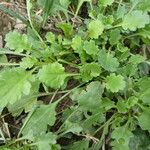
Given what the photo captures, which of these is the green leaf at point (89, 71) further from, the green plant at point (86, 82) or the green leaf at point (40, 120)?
the green leaf at point (40, 120)

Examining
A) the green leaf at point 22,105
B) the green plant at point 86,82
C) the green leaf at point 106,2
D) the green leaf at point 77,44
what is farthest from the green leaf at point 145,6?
the green leaf at point 22,105

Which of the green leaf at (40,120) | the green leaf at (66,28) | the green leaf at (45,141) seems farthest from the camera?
the green leaf at (66,28)

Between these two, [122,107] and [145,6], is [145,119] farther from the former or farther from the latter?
[145,6]

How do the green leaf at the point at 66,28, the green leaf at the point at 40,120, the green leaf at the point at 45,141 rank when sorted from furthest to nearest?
the green leaf at the point at 66,28 < the green leaf at the point at 40,120 < the green leaf at the point at 45,141

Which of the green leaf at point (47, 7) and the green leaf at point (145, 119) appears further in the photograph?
the green leaf at point (47, 7)

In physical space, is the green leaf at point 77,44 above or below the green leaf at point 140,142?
above

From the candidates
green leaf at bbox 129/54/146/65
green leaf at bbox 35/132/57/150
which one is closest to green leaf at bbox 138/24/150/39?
green leaf at bbox 129/54/146/65
